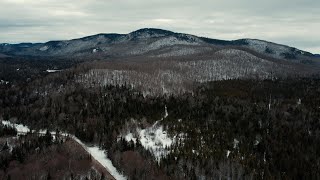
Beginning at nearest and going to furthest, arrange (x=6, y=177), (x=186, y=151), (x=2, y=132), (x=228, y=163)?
(x=6, y=177) < (x=228, y=163) < (x=186, y=151) < (x=2, y=132)

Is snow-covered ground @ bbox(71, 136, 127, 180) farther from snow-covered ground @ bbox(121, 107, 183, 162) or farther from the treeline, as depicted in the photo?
the treeline

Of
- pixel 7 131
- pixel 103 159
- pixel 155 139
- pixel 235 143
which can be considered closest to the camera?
pixel 103 159

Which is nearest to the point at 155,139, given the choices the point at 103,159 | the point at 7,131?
the point at 103,159

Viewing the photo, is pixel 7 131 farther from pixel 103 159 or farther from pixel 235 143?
pixel 235 143

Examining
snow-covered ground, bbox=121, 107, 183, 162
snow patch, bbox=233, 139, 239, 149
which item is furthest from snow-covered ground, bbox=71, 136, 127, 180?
snow patch, bbox=233, 139, 239, 149

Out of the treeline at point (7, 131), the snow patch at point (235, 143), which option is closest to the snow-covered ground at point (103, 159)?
the treeline at point (7, 131)

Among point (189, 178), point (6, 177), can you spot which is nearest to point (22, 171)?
point (6, 177)

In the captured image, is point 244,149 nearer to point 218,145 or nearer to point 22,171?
point 218,145

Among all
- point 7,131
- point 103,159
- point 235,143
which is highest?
point 235,143

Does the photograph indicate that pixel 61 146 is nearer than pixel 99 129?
Yes

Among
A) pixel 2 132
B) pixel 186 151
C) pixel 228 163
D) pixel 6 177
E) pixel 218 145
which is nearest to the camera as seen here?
pixel 6 177

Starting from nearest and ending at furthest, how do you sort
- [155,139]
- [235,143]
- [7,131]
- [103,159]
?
[103,159] < [235,143] < [155,139] < [7,131]
